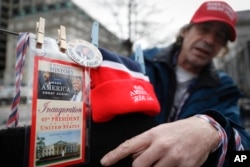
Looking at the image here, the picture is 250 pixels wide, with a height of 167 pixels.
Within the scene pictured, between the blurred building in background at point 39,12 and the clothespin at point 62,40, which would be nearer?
the clothespin at point 62,40

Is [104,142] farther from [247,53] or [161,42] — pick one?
[247,53]

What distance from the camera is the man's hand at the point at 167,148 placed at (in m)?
0.42

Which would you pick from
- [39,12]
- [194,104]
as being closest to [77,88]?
[39,12]

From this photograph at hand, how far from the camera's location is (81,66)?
1.55 feet

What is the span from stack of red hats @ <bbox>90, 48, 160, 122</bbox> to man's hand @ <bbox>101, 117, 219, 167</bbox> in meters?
0.06

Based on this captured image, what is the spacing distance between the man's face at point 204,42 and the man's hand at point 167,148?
2.27 ft

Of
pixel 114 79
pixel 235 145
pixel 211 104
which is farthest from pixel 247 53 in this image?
pixel 114 79

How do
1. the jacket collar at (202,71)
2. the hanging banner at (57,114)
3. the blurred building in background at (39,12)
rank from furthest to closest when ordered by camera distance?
the jacket collar at (202,71), the blurred building in background at (39,12), the hanging banner at (57,114)

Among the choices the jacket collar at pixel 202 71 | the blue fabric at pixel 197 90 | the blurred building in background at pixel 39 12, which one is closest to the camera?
the blurred building in background at pixel 39 12

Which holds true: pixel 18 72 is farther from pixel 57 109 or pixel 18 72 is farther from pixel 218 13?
pixel 218 13

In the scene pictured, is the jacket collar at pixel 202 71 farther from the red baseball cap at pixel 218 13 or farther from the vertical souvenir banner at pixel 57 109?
the vertical souvenir banner at pixel 57 109

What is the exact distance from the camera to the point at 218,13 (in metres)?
0.92

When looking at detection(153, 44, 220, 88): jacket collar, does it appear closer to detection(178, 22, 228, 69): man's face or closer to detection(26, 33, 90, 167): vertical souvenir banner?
detection(178, 22, 228, 69): man's face

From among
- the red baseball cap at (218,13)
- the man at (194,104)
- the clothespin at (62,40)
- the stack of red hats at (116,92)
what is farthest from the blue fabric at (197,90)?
the clothespin at (62,40)
